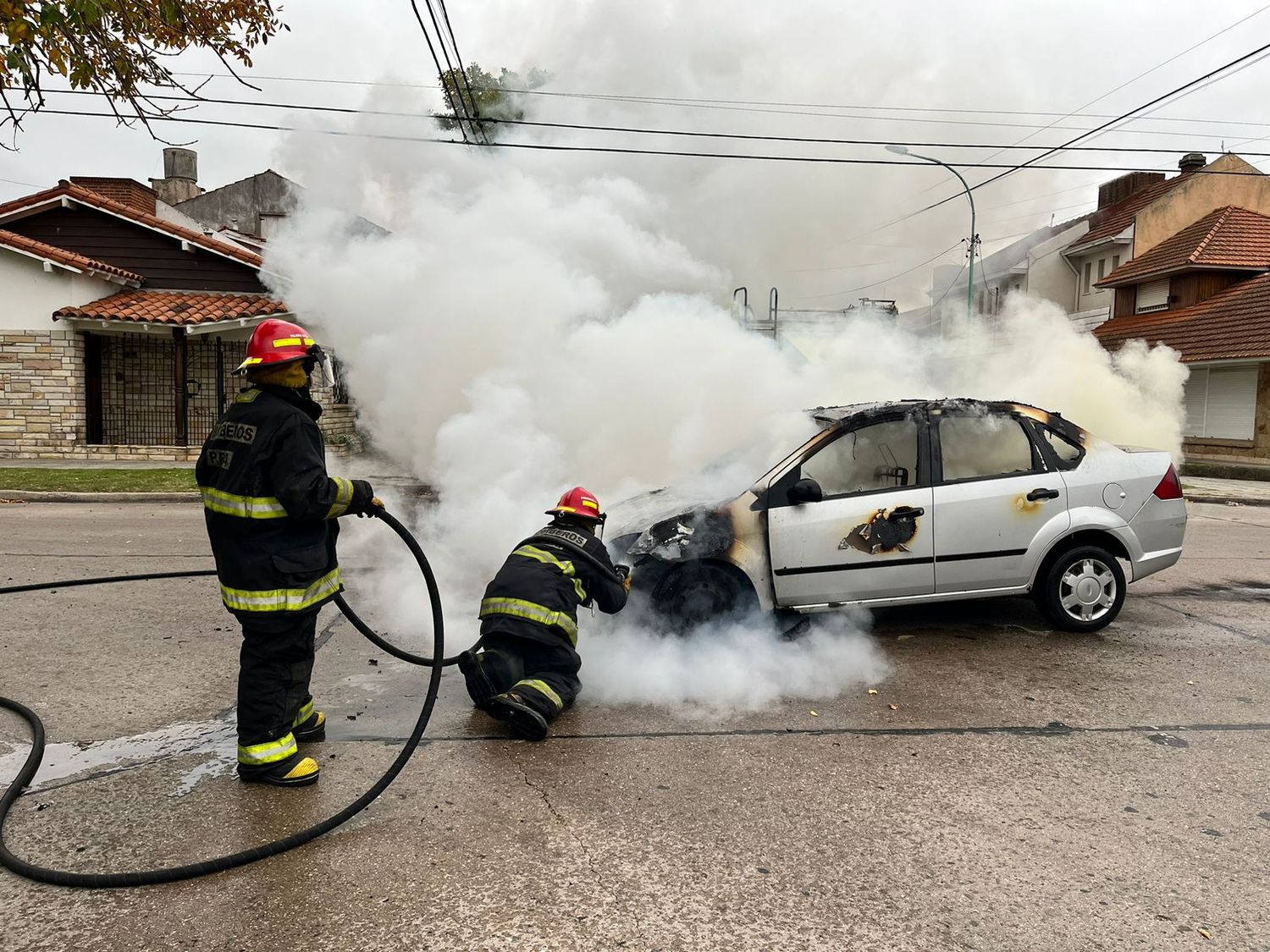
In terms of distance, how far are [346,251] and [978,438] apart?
696 cm

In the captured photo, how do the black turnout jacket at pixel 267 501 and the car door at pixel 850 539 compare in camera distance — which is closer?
the black turnout jacket at pixel 267 501

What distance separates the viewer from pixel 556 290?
8906 mm

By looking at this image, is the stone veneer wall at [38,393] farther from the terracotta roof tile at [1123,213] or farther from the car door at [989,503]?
the terracotta roof tile at [1123,213]

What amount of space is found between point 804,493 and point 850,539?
1.34 feet

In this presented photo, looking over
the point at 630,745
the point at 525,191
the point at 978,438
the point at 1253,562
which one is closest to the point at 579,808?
the point at 630,745

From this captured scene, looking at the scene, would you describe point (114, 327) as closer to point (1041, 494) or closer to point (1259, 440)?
point (1041, 494)

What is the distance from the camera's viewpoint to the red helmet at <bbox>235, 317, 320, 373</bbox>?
3.60 meters

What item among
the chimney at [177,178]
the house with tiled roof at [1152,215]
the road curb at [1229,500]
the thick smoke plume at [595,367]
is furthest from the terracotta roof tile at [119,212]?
the house with tiled roof at [1152,215]

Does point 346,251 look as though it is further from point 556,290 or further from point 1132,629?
point 1132,629

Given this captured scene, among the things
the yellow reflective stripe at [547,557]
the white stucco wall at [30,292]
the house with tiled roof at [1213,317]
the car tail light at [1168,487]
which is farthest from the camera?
the house with tiled roof at [1213,317]

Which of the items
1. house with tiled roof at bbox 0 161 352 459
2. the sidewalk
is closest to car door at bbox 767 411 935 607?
the sidewalk

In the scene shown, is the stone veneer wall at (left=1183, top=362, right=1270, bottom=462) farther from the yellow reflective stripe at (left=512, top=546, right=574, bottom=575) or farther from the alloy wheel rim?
the yellow reflective stripe at (left=512, top=546, right=574, bottom=575)

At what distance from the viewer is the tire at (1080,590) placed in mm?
5738

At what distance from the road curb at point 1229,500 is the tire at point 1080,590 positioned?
452 inches
